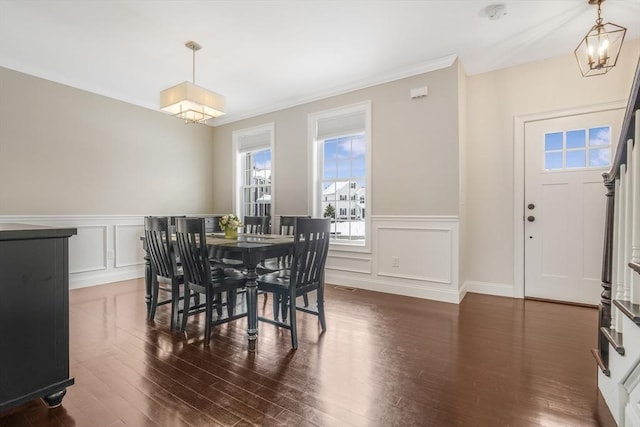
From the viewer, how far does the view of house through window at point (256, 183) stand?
5383 millimetres

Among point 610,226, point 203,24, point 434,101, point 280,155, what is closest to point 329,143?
point 280,155

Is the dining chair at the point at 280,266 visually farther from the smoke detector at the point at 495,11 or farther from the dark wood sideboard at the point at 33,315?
the smoke detector at the point at 495,11

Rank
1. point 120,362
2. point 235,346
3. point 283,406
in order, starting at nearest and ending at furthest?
point 283,406, point 120,362, point 235,346

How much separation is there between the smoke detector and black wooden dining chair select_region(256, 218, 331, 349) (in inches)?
90.7

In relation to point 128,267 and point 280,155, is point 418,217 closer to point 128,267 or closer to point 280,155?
point 280,155

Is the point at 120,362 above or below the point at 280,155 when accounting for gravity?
below

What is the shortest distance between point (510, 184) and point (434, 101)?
135cm

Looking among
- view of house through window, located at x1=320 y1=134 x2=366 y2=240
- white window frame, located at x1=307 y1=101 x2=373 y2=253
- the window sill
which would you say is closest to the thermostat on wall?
white window frame, located at x1=307 y1=101 x2=373 y2=253

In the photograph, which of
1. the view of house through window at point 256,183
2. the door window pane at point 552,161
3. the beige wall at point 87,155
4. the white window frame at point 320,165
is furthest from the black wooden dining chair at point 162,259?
the door window pane at point 552,161

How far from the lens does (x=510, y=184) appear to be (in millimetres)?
3674

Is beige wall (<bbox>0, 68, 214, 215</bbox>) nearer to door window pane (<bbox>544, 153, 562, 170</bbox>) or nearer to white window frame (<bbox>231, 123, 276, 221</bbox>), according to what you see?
white window frame (<bbox>231, 123, 276, 221</bbox>)

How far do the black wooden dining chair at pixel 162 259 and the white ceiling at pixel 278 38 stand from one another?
6.19ft

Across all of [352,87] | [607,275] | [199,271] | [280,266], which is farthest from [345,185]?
[607,275]

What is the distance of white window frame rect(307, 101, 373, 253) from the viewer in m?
4.11
